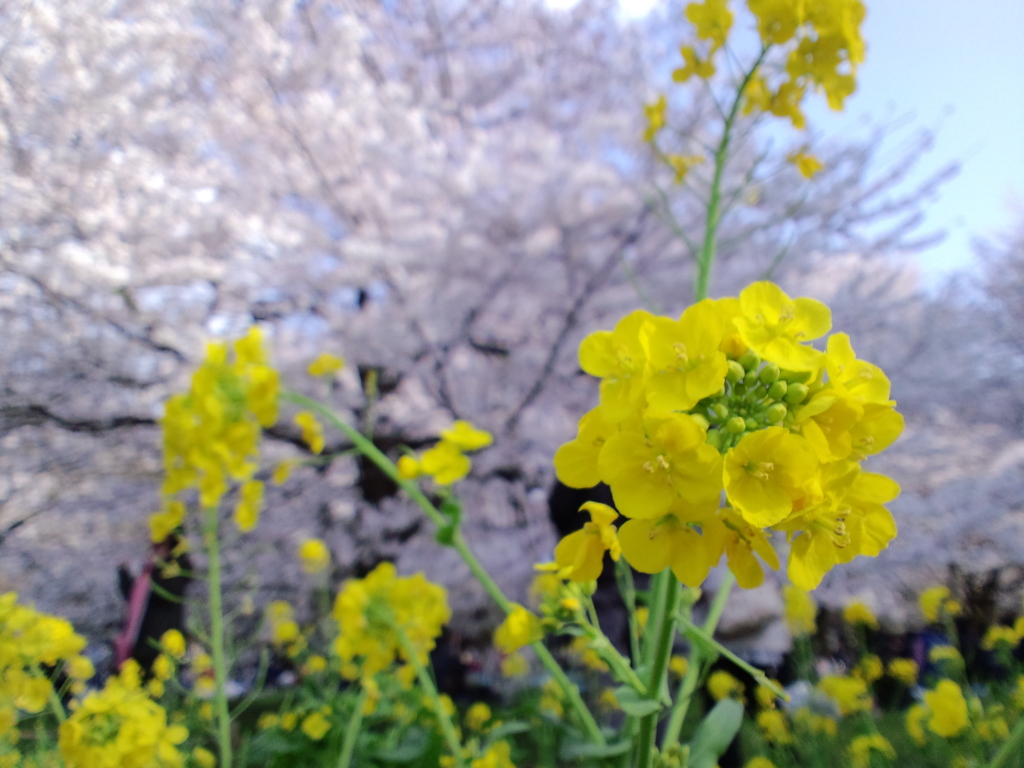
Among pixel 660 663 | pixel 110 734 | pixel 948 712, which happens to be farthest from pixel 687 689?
pixel 948 712

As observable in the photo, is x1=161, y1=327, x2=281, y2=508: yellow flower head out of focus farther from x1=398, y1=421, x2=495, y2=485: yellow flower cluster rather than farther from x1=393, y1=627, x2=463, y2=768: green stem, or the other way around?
x1=393, y1=627, x2=463, y2=768: green stem

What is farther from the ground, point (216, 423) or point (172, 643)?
point (216, 423)

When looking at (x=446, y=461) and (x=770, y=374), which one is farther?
(x=446, y=461)

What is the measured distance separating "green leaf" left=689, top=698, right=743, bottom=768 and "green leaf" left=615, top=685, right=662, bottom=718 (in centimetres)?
12

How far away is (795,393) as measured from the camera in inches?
18.1

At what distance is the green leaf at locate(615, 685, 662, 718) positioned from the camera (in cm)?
51

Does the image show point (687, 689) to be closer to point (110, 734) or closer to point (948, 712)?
point (110, 734)

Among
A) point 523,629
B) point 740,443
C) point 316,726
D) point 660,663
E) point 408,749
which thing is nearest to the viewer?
point 740,443

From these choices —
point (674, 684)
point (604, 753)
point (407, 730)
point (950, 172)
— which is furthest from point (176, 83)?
point (950, 172)

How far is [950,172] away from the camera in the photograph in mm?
3238

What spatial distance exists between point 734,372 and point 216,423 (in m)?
0.78

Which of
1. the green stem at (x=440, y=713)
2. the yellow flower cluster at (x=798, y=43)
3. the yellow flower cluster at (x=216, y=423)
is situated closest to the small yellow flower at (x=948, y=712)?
the green stem at (x=440, y=713)

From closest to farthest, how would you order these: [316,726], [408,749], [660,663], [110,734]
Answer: [660,663]
[110,734]
[408,749]
[316,726]

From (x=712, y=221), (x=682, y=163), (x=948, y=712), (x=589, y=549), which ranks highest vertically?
(x=682, y=163)
